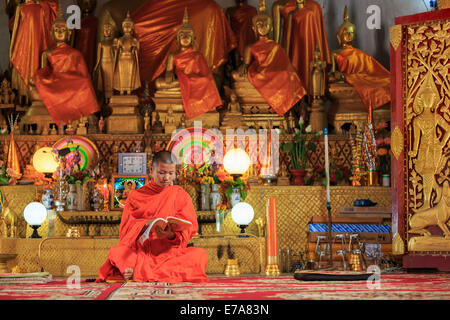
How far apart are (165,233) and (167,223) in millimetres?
64

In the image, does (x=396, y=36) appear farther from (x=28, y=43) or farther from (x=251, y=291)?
(x=28, y=43)

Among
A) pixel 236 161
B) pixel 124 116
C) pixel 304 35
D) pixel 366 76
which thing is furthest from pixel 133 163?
pixel 304 35

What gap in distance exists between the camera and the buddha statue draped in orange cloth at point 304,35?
339 inches

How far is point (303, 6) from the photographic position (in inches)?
341

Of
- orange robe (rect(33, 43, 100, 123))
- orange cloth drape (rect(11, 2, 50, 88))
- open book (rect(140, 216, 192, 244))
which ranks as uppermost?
orange cloth drape (rect(11, 2, 50, 88))

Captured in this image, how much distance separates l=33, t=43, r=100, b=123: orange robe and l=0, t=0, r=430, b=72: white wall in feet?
4.49

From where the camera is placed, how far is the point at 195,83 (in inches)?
306

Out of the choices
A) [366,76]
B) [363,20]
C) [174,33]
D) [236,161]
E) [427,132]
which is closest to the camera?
[427,132]

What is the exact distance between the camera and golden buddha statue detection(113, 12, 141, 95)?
25.8ft

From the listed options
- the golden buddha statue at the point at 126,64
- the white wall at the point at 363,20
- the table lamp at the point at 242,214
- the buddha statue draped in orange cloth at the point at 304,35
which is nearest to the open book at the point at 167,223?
the table lamp at the point at 242,214

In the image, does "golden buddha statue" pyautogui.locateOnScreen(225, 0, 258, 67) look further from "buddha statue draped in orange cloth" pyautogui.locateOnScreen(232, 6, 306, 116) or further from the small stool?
Result: the small stool

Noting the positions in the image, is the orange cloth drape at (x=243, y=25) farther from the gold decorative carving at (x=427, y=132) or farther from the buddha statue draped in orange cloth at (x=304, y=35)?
the gold decorative carving at (x=427, y=132)

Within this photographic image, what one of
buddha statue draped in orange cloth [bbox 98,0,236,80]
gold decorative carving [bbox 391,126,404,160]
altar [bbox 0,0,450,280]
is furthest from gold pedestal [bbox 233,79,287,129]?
gold decorative carving [bbox 391,126,404,160]
